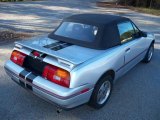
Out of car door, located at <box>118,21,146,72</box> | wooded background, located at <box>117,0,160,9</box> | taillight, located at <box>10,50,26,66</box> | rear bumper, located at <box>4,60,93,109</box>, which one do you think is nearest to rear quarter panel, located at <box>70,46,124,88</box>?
rear bumper, located at <box>4,60,93,109</box>

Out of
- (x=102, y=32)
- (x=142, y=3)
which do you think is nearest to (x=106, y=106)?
(x=102, y=32)

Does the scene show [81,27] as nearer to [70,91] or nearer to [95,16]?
[95,16]

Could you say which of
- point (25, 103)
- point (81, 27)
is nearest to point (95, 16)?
point (81, 27)

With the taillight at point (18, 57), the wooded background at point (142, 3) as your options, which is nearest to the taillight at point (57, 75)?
the taillight at point (18, 57)

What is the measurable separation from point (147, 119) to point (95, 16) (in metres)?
2.26

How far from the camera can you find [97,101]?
3.85m

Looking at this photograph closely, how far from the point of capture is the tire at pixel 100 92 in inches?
146

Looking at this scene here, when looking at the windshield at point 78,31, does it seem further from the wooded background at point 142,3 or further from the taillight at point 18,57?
the wooded background at point 142,3

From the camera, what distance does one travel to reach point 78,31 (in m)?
4.33

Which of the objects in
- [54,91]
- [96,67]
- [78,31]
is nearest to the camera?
[54,91]

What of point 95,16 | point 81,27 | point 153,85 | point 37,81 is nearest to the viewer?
point 37,81

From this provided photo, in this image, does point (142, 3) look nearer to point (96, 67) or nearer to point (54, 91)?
point (96, 67)

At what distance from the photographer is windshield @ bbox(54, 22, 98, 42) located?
419cm

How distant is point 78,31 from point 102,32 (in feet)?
1.56
